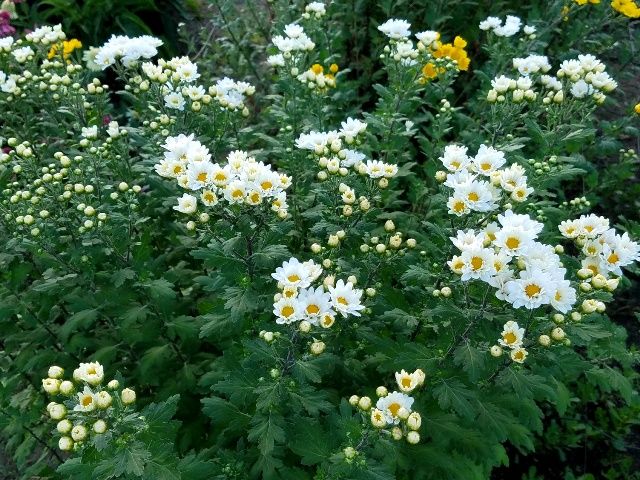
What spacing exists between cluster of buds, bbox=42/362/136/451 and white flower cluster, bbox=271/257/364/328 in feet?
2.18

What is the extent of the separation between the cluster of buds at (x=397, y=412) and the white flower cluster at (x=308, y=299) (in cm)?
33

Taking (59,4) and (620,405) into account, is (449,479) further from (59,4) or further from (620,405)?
(59,4)

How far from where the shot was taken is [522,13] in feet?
20.6

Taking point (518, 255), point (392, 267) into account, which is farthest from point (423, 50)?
point (518, 255)

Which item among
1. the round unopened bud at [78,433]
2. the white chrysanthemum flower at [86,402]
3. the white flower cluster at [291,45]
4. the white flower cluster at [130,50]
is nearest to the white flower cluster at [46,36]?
the white flower cluster at [130,50]

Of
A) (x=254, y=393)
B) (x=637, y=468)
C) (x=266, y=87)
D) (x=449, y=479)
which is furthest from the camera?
(x=266, y=87)

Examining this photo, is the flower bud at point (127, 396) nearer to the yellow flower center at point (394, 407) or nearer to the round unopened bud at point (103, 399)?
the round unopened bud at point (103, 399)

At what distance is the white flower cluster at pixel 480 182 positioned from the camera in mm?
2637

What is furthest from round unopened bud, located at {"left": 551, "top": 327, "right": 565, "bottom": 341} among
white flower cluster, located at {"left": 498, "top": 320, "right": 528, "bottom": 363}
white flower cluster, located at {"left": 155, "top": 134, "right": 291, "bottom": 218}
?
white flower cluster, located at {"left": 155, "top": 134, "right": 291, "bottom": 218}

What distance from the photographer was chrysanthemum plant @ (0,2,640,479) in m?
2.38

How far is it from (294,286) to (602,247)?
1.47m

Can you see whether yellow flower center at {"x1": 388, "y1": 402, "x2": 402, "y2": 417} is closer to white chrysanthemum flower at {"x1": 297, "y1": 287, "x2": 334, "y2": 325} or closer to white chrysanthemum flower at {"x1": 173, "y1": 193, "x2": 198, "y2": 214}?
white chrysanthemum flower at {"x1": 297, "y1": 287, "x2": 334, "y2": 325}

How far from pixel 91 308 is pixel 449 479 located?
2162 mm

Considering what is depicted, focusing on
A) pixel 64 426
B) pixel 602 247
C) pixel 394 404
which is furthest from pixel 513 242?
pixel 64 426
